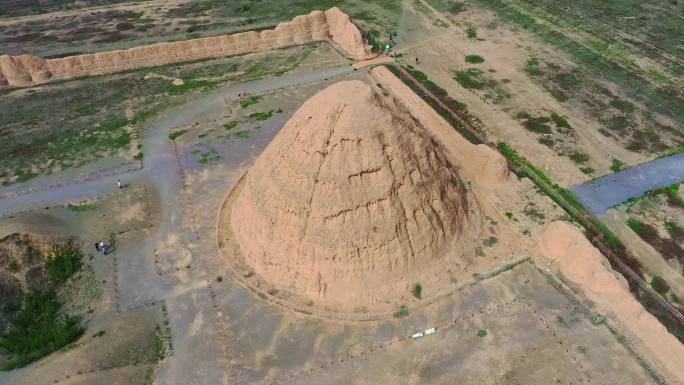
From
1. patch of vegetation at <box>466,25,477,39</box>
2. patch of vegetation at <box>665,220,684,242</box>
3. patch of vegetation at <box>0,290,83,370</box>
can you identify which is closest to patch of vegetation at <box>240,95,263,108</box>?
patch of vegetation at <box>0,290,83,370</box>

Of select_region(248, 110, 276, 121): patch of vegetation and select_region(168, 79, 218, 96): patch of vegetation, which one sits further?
select_region(168, 79, 218, 96): patch of vegetation

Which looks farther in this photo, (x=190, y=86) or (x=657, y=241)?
(x=190, y=86)

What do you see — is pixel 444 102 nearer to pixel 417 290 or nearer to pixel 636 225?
pixel 636 225

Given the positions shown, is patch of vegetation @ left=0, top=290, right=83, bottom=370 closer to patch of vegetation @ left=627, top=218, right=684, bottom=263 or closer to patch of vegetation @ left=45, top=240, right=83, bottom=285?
patch of vegetation @ left=45, top=240, right=83, bottom=285

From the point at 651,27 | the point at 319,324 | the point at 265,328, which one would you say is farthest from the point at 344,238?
the point at 651,27

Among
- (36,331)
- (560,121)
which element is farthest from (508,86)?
(36,331)

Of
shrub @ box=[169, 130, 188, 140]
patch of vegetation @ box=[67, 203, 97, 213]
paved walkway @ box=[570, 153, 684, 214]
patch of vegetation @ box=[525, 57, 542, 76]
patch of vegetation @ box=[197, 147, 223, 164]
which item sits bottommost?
paved walkway @ box=[570, 153, 684, 214]

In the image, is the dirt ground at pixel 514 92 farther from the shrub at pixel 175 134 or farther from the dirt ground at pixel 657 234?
the shrub at pixel 175 134
